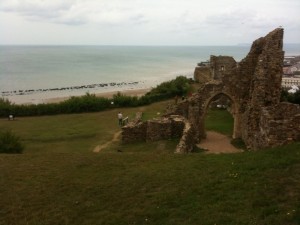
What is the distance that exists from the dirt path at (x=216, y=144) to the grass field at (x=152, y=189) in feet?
30.8

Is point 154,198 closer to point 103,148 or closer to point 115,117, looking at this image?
point 103,148

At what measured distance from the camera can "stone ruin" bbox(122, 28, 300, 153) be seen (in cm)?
Result: 1641

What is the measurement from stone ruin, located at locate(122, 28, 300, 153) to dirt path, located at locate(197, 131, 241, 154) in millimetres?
583

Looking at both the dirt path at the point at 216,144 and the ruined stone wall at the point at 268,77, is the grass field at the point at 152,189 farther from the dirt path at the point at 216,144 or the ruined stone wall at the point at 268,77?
the dirt path at the point at 216,144

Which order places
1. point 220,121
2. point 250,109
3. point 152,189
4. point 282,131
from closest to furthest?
point 152,189 < point 282,131 < point 250,109 < point 220,121

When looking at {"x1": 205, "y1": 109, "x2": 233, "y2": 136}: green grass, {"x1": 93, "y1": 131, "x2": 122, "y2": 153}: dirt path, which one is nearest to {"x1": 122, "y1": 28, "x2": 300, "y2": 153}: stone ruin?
{"x1": 93, "y1": 131, "x2": 122, "y2": 153}: dirt path

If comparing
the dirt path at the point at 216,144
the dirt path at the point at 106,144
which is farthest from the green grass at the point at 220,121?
the dirt path at the point at 106,144

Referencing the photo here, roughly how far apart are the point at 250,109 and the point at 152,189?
12757mm

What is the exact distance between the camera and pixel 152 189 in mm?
12688

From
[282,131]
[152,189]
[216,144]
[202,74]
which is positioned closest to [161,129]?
[216,144]

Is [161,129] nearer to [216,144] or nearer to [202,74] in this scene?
[216,144]

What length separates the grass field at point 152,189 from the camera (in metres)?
10.5

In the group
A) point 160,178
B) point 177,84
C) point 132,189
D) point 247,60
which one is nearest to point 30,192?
point 132,189

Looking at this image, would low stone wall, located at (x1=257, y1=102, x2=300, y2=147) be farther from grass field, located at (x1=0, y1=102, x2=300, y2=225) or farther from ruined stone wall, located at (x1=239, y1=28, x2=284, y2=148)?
ruined stone wall, located at (x1=239, y1=28, x2=284, y2=148)
